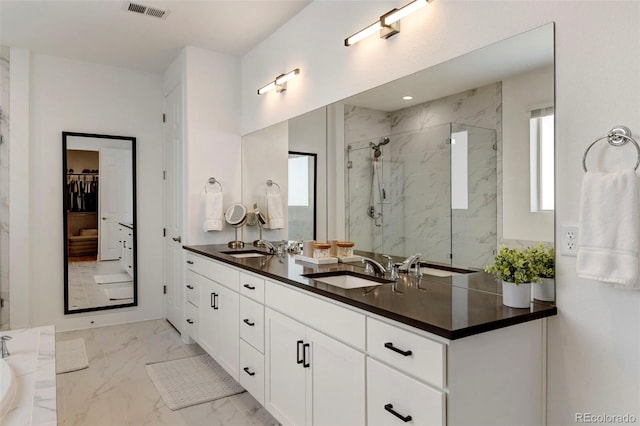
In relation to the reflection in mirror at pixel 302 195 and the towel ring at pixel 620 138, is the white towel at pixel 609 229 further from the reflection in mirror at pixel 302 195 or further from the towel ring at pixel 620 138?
the reflection in mirror at pixel 302 195

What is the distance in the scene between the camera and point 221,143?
12.9 ft

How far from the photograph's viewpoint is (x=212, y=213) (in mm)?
3721

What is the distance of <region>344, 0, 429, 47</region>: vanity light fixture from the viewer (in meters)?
1.98

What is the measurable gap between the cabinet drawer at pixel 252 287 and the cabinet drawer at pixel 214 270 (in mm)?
80

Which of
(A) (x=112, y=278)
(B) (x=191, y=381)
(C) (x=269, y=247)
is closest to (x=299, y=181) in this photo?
(C) (x=269, y=247)

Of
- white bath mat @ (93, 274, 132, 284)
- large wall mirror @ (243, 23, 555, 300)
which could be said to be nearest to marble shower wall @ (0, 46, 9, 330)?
white bath mat @ (93, 274, 132, 284)

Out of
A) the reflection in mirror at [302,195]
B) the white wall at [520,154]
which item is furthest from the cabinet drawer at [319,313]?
the reflection in mirror at [302,195]

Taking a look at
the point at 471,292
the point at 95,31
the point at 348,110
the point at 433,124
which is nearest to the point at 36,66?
the point at 95,31

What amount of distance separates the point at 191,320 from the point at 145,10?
2429 mm

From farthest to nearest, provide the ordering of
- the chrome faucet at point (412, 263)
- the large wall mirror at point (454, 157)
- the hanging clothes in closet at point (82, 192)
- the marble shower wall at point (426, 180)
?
the hanging clothes in closet at point (82, 192), the chrome faucet at point (412, 263), the marble shower wall at point (426, 180), the large wall mirror at point (454, 157)

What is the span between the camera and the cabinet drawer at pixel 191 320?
3.47m

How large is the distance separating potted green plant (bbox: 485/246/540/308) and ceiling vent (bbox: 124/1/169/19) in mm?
2842

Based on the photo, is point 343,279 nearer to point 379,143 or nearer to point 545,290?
point 379,143

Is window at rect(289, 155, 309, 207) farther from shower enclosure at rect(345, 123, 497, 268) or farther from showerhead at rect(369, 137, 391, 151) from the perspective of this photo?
showerhead at rect(369, 137, 391, 151)
